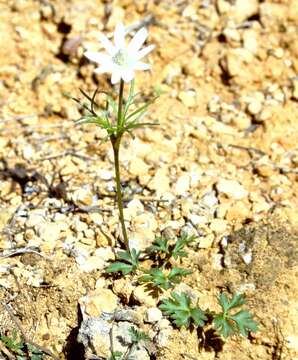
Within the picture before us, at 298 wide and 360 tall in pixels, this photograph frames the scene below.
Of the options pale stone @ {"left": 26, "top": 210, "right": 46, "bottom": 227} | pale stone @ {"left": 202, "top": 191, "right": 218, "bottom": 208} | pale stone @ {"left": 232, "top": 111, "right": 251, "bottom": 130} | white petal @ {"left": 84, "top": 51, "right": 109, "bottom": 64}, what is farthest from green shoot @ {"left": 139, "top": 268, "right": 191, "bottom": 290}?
pale stone @ {"left": 232, "top": 111, "right": 251, "bottom": 130}

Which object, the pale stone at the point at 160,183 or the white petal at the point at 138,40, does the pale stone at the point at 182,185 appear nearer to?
the pale stone at the point at 160,183

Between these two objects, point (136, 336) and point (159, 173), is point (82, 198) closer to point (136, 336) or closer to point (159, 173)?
point (159, 173)

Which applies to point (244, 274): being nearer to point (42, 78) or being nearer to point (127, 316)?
point (127, 316)

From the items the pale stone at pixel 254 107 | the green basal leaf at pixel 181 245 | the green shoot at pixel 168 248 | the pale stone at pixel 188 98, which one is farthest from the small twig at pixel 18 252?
the pale stone at pixel 254 107

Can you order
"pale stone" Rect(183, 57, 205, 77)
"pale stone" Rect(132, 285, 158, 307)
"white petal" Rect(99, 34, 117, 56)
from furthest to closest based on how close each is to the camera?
"pale stone" Rect(183, 57, 205, 77) → "pale stone" Rect(132, 285, 158, 307) → "white petal" Rect(99, 34, 117, 56)

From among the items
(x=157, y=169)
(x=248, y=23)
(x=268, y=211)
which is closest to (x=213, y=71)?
(x=248, y=23)

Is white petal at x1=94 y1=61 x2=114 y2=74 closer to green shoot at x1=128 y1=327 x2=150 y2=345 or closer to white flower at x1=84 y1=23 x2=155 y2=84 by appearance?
white flower at x1=84 y1=23 x2=155 y2=84

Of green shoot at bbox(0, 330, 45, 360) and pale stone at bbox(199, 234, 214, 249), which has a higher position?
pale stone at bbox(199, 234, 214, 249)
